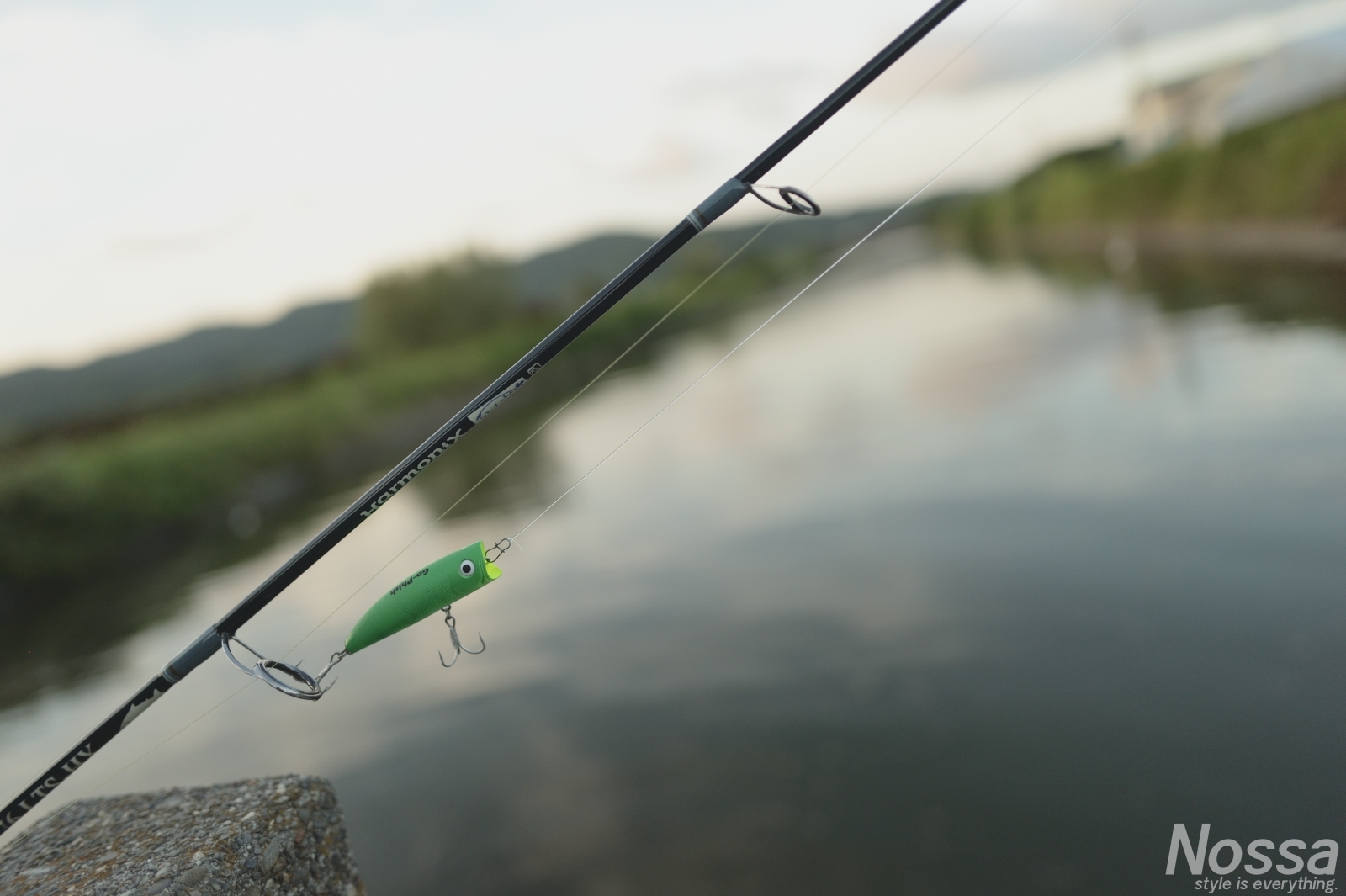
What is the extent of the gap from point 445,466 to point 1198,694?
1811 cm

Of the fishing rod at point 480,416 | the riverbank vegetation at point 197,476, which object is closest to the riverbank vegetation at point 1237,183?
the riverbank vegetation at point 197,476

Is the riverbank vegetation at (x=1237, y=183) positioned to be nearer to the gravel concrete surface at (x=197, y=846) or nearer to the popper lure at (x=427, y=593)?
the popper lure at (x=427, y=593)

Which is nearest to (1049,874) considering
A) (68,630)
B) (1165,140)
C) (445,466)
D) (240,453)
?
(68,630)

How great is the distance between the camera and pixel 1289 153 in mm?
18234

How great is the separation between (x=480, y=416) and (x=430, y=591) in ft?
2.34

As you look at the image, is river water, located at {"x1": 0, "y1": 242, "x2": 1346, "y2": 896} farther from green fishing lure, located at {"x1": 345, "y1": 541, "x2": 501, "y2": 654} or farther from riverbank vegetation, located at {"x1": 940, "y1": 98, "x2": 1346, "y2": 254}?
riverbank vegetation, located at {"x1": 940, "y1": 98, "x2": 1346, "y2": 254}

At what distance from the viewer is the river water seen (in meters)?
4.31

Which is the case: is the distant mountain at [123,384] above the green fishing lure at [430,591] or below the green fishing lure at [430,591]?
above

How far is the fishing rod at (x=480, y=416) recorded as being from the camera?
295 centimetres

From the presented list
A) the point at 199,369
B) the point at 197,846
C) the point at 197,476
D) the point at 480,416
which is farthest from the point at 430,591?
the point at 199,369

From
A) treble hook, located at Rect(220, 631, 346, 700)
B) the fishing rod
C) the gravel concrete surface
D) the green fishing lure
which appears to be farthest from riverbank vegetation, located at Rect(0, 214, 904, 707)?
the gravel concrete surface

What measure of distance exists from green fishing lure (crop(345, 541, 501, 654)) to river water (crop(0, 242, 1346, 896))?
12.1 inches

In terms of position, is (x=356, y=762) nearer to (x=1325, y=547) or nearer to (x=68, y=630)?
(x=1325, y=547)

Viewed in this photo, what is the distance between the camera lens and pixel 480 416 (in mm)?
3248
